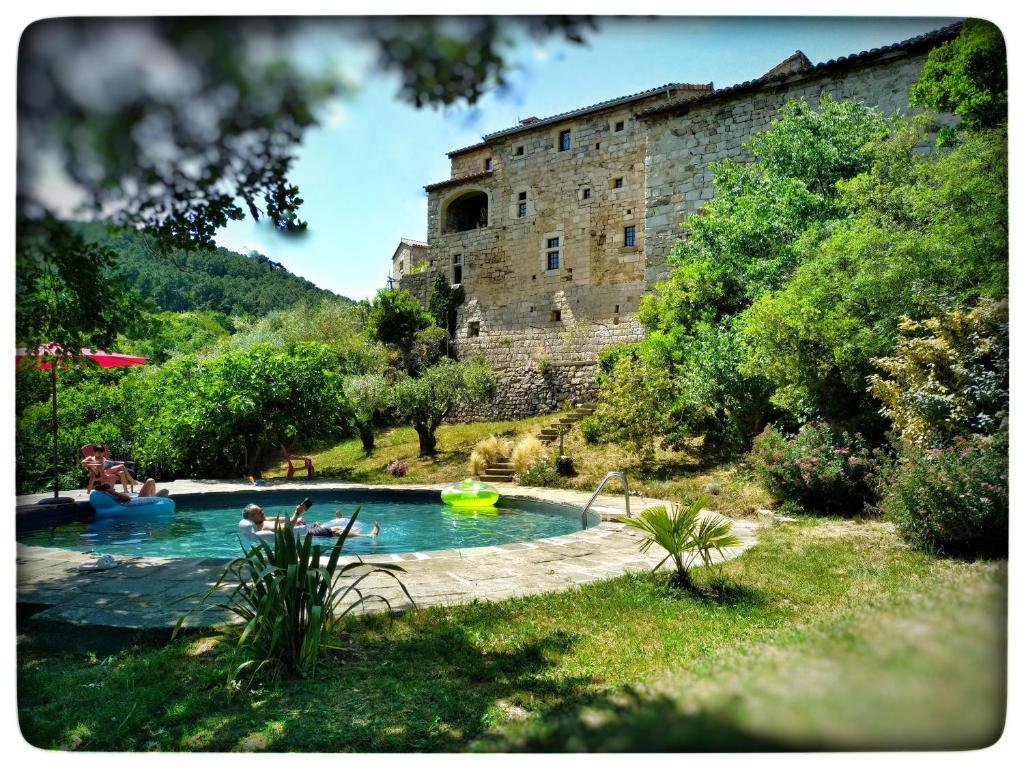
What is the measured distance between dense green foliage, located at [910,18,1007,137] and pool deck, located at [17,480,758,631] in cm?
380

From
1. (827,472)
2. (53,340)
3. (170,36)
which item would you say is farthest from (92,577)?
(827,472)

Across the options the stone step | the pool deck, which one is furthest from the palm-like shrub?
the stone step

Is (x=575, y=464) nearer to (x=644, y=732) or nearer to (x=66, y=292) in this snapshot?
(x=66, y=292)

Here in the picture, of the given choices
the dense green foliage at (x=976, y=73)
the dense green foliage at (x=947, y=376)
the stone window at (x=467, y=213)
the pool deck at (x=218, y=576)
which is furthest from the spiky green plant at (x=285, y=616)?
the stone window at (x=467, y=213)

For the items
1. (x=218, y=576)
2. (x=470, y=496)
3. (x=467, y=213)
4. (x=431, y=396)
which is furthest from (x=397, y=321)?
(x=218, y=576)

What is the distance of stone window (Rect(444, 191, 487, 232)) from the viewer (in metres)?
26.3

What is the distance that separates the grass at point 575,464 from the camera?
8.93m

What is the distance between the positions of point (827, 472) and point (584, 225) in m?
17.0

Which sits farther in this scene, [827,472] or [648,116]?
[648,116]

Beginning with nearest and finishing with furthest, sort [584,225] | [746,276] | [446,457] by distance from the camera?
[746,276] → [446,457] → [584,225]

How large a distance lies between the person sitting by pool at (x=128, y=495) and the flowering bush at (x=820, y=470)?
8.35m

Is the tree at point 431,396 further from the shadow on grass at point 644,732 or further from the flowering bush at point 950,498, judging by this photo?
the shadow on grass at point 644,732

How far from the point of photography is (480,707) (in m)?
2.53
